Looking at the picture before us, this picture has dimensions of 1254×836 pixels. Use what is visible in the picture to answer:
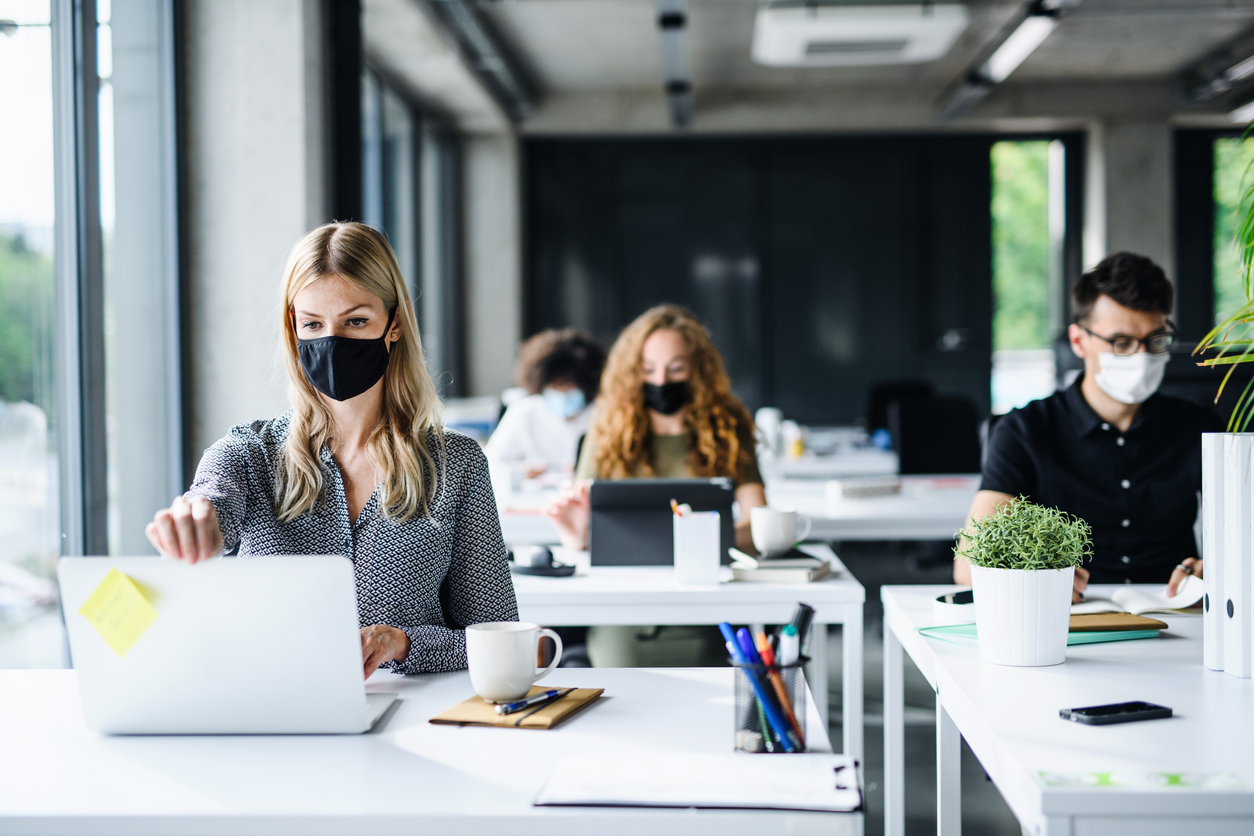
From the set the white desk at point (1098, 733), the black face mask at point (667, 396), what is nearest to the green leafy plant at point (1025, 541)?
the white desk at point (1098, 733)

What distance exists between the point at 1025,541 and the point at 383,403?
100 centimetres

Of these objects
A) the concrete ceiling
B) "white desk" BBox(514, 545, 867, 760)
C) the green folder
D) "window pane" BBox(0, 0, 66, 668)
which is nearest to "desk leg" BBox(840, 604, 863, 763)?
"white desk" BBox(514, 545, 867, 760)

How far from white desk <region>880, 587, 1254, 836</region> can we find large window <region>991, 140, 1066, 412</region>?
22.3 ft

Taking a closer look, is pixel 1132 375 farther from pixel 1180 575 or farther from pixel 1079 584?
pixel 1079 584

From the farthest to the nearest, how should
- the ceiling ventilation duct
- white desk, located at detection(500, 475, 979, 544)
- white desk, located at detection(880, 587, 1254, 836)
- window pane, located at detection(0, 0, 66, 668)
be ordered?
the ceiling ventilation duct → white desk, located at detection(500, 475, 979, 544) → window pane, located at detection(0, 0, 66, 668) → white desk, located at detection(880, 587, 1254, 836)

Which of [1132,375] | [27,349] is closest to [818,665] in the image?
[1132,375]

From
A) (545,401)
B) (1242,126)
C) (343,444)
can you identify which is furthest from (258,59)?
(1242,126)

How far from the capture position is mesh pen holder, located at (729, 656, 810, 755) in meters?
1.17

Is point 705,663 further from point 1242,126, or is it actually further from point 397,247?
point 1242,126

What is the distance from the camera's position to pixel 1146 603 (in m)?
1.81

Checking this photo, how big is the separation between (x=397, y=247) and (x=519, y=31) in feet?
5.07

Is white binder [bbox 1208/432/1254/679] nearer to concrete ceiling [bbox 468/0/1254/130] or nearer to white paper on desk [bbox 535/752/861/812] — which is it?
white paper on desk [bbox 535/752/861/812]

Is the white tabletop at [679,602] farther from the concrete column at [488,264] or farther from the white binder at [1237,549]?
the concrete column at [488,264]

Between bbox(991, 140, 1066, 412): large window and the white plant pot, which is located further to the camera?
bbox(991, 140, 1066, 412): large window
